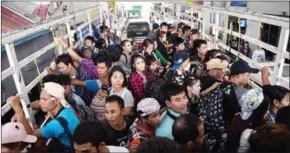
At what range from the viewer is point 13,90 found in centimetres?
518

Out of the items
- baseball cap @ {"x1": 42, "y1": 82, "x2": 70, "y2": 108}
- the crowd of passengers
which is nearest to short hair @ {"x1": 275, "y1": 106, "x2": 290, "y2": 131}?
the crowd of passengers

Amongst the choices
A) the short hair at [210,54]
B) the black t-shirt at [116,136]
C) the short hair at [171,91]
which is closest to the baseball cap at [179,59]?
the short hair at [210,54]

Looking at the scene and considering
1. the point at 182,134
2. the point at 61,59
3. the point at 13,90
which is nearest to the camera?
the point at 182,134

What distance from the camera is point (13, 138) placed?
5.18ft

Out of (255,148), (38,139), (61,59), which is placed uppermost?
(61,59)

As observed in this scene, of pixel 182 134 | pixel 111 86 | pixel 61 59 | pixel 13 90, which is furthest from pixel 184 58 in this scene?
pixel 13 90

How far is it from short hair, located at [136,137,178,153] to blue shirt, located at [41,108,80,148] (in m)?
0.72

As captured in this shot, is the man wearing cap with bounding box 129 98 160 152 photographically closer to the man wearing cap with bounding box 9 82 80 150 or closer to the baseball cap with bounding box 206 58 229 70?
the man wearing cap with bounding box 9 82 80 150

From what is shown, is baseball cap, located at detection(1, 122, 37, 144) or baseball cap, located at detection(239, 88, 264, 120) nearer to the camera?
baseball cap, located at detection(1, 122, 37, 144)

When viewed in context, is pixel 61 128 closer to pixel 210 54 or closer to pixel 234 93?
pixel 234 93

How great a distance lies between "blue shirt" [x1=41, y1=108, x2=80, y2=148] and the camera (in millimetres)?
1785

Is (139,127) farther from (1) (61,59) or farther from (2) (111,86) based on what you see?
(1) (61,59)

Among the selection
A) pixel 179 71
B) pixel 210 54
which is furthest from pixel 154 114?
pixel 210 54

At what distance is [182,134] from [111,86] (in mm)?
1233
